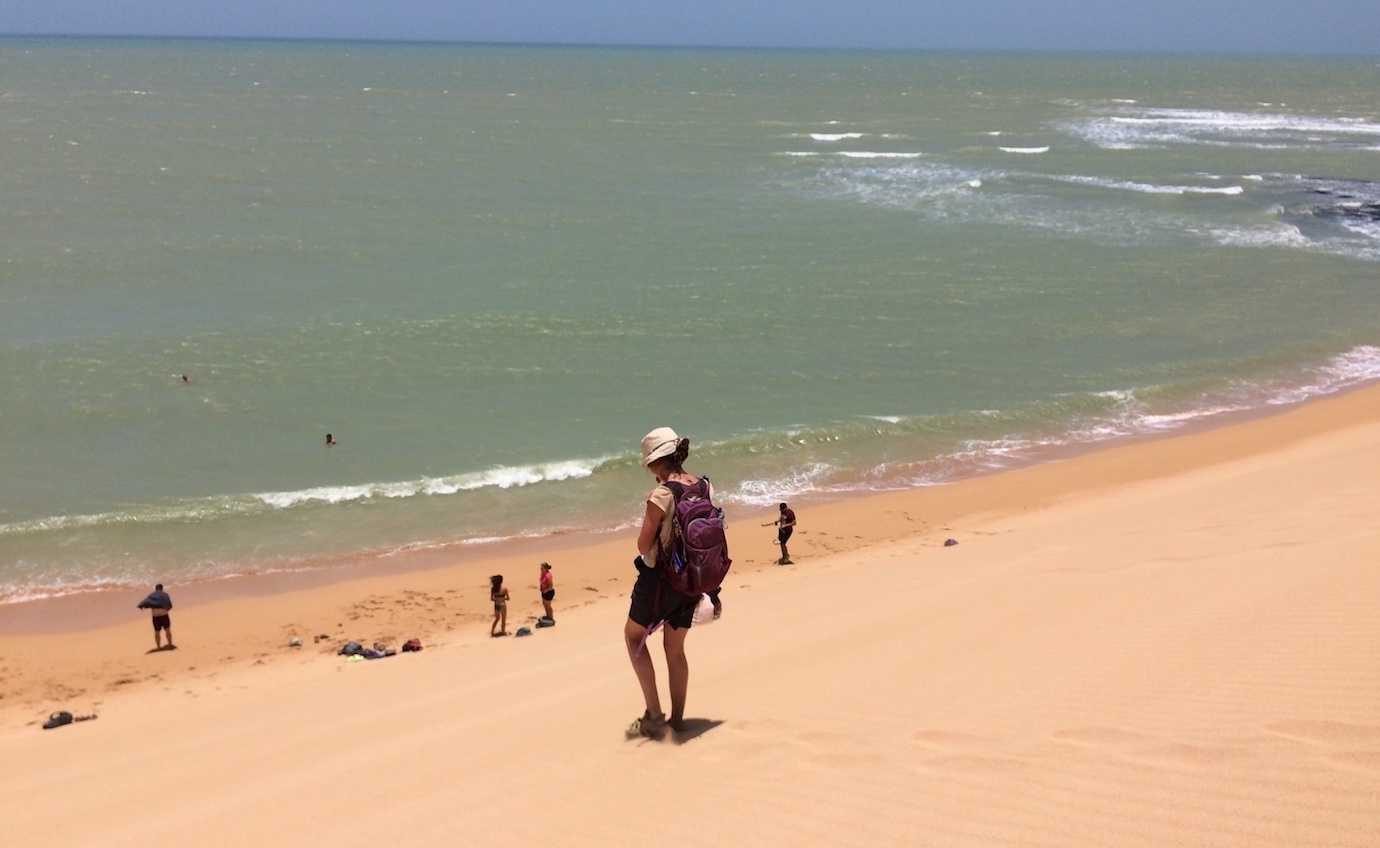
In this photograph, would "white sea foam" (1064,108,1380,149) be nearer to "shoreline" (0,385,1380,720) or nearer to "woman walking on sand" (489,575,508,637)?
"shoreline" (0,385,1380,720)

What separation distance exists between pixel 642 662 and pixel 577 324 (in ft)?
66.4

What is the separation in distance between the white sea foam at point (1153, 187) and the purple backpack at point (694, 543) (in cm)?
4461

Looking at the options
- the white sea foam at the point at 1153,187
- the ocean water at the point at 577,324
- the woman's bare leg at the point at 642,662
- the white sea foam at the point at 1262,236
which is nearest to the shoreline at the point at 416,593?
the ocean water at the point at 577,324

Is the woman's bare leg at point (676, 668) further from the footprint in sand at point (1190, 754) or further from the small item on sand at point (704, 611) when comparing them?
the footprint in sand at point (1190, 754)

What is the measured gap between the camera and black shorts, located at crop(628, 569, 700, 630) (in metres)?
5.89

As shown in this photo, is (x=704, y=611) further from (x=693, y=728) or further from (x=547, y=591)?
(x=547, y=591)

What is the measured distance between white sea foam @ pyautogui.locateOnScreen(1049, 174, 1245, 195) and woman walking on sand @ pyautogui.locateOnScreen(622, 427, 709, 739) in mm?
44460

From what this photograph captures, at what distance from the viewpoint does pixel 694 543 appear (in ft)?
18.6

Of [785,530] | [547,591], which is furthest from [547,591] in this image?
[785,530]

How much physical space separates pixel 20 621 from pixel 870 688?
11.2m

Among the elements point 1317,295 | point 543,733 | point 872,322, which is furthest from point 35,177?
point 543,733

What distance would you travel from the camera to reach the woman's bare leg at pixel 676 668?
603cm

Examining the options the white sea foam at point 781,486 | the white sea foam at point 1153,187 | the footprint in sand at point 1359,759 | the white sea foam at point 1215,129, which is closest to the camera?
the footprint in sand at point 1359,759

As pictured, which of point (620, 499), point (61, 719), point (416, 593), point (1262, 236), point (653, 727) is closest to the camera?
point (653, 727)
